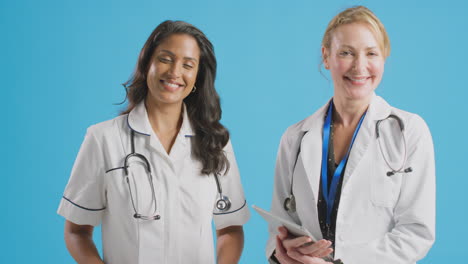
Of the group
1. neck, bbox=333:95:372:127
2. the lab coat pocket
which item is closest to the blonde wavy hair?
neck, bbox=333:95:372:127

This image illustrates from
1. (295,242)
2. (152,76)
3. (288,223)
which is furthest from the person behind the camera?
(152,76)

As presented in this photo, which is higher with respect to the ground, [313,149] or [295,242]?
[313,149]

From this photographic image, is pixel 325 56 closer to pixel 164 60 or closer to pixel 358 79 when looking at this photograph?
pixel 358 79

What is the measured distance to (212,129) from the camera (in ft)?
8.95

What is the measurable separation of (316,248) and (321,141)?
1.87ft

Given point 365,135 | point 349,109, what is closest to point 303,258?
point 365,135

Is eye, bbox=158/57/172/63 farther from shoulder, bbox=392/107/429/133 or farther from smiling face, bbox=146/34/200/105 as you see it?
shoulder, bbox=392/107/429/133

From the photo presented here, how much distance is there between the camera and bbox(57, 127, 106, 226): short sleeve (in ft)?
8.18

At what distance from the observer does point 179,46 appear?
2547 millimetres

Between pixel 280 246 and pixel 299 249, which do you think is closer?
pixel 299 249

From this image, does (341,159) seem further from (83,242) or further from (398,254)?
(83,242)

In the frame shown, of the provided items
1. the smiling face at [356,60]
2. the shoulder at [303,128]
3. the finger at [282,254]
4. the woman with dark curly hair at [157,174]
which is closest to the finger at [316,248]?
the finger at [282,254]

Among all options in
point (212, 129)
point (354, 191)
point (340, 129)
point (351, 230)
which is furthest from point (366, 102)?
point (212, 129)

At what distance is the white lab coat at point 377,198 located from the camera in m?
2.31
